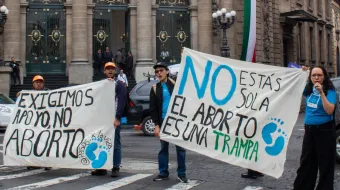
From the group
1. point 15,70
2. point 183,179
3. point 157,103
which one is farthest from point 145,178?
point 15,70

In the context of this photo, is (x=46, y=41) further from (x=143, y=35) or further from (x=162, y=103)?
(x=162, y=103)

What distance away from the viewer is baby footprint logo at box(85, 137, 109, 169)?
9.14m

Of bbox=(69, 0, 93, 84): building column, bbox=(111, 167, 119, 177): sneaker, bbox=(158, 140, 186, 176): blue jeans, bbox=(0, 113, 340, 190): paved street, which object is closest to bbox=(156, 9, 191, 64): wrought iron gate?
bbox=(69, 0, 93, 84): building column

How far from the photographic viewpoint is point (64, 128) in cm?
953

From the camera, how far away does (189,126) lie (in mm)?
8266

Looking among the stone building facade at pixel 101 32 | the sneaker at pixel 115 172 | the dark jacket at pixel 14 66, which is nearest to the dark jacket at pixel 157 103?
the sneaker at pixel 115 172

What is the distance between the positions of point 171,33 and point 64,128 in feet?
75.5

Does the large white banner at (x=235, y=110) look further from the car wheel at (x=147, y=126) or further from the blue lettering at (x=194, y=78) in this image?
the car wheel at (x=147, y=126)

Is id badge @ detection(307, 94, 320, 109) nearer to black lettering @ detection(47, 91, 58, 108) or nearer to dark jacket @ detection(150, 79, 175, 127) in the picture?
dark jacket @ detection(150, 79, 175, 127)

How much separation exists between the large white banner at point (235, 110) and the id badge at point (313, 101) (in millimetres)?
615

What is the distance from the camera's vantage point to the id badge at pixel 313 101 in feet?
23.6

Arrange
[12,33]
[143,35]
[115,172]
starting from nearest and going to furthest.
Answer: [115,172]
[12,33]
[143,35]

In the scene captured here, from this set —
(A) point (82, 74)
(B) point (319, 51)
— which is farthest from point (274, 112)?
(B) point (319, 51)

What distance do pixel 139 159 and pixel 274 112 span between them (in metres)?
4.32
